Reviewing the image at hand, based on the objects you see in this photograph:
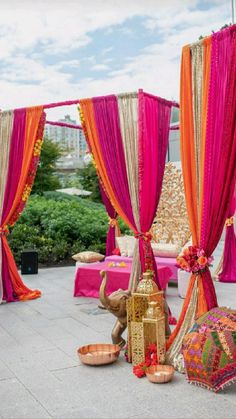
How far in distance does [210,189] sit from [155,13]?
296 inches

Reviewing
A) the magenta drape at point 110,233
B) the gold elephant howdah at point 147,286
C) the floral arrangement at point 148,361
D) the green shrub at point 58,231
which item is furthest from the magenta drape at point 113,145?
the green shrub at point 58,231

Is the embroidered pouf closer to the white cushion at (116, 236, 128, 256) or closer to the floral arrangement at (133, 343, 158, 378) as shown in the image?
the floral arrangement at (133, 343, 158, 378)

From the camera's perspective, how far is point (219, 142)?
374 cm

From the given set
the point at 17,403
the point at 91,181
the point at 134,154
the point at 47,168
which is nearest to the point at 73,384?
the point at 17,403

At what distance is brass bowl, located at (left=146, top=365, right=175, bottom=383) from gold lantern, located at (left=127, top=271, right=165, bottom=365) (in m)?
0.19

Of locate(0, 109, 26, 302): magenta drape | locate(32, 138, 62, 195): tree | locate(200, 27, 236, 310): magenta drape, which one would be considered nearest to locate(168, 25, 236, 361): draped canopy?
locate(200, 27, 236, 310): magenta drape

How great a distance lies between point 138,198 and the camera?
5418 millimetres

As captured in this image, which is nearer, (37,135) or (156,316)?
(156,316)

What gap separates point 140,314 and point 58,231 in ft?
22.4

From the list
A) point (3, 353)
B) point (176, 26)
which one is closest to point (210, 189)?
point (3, 353)

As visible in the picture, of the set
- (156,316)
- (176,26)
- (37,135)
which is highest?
(176,26)

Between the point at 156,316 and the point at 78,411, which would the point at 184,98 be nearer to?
the point at 156,316

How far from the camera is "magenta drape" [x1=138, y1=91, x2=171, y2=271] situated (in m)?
5.42

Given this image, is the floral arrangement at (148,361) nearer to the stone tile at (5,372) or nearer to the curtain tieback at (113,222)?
the stone tile at (5,372)
